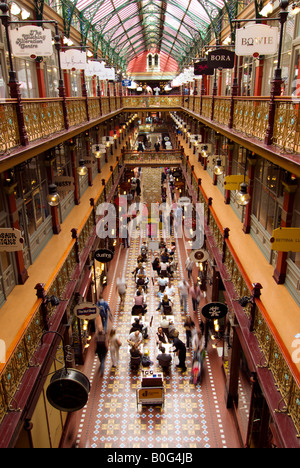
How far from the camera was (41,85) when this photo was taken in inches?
526

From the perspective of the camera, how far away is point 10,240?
21.4ft

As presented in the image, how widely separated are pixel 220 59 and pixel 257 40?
2718mm

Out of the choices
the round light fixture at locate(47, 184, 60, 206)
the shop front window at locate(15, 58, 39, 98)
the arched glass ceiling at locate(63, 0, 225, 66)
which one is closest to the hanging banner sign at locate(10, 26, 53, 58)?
the round light fixture at locate(47, 184, 60, 206)

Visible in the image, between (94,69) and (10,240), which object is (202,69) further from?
(10,240)

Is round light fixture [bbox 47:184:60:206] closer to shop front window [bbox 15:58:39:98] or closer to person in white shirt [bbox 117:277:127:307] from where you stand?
shop front window [bbox 15:58:39:98]

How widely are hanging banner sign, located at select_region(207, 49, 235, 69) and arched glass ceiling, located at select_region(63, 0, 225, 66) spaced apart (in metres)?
7.81

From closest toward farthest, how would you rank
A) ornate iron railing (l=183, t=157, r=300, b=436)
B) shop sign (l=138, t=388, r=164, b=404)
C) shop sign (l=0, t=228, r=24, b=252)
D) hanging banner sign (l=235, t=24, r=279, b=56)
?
ornate iron railing (l=183, t=157, r=300, b=436) → shop sign (l=0, t=228, r=24, b=252) → hanging banner sign (l=235, t=24, r=279, b=56) → shop sign (l=138, t=388, r=164, b=404)

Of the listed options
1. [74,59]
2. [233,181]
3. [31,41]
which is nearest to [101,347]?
[233,181]

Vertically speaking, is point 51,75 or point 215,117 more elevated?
point 51,75

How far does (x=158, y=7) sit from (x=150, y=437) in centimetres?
3433

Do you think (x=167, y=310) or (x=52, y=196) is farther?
(x=167, y=310)

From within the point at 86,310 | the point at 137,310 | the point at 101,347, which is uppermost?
the point at 86,310

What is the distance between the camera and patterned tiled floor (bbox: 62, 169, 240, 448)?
8.70 meters

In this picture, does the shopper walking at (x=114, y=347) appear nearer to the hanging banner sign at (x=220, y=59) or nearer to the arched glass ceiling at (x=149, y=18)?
the hanging banner sign at (x=220, y=59)
